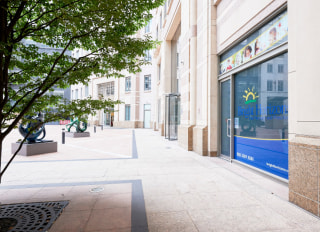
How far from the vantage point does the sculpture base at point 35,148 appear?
27.5 feet

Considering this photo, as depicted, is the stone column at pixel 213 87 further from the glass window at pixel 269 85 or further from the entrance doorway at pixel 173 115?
the entrance doorway at pixel 173 115

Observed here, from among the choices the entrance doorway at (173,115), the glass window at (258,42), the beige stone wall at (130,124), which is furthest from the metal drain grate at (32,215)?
the beige stone wall at (130,124)

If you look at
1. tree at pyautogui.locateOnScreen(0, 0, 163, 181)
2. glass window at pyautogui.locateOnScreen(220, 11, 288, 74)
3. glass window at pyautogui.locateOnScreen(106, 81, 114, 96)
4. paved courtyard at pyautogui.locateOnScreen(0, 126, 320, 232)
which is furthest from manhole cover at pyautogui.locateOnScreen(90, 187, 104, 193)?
glass window at pyautogui.locateOnScreen(106, 81, 114, 96)

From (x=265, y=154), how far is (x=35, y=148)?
8.82m

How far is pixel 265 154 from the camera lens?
210 inches

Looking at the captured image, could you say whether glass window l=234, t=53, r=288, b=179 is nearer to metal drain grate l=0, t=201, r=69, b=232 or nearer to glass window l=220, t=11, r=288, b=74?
glass window l=220, t=11, r=288, b=74

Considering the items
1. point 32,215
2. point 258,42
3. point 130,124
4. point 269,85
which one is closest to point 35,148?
point 32,215

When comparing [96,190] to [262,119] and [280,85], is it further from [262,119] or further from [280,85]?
[280,85]

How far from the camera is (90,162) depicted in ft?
23.7

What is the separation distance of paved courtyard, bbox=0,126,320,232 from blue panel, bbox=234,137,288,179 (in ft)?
0.95

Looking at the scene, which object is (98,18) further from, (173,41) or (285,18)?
(173,41)

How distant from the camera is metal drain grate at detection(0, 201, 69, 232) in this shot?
2887 millimetres

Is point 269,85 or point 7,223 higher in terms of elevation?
point 269,85

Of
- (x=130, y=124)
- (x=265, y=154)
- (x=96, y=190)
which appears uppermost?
(x=265, y=154)
